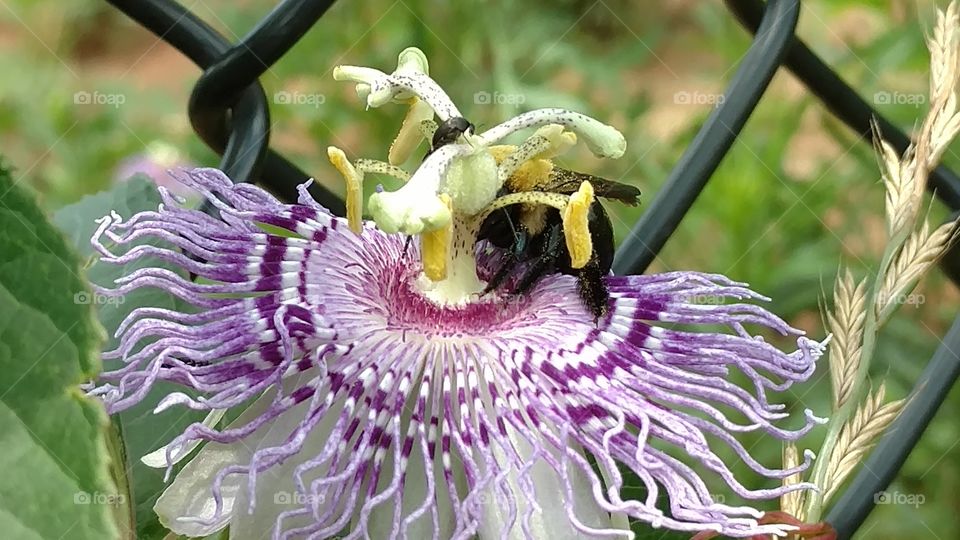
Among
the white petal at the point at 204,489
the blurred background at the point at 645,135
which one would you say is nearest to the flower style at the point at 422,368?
the white petal at the point at 204,489

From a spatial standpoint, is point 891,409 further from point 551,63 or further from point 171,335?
point 551,63

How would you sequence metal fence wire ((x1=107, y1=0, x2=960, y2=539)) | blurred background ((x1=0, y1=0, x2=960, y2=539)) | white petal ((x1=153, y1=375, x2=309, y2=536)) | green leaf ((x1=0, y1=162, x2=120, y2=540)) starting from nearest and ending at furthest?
green leaf ((x1=0, y1=162, x2=120, y2=540))
white petal ((x1=153, y1=375, x2=309, y2=536))
metal fence wire ((x1=107, y1=0, x2=960, y2=539))
blurred background ((x1=0, y1=0, x2=960, y2=539))

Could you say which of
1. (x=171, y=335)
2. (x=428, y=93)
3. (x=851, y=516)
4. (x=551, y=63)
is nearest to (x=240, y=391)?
(x=171, y=335)

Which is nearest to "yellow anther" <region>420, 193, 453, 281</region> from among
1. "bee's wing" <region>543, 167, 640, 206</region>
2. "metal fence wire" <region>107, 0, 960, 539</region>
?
"bee's wing" <region>543, 167, 640, 206</region>

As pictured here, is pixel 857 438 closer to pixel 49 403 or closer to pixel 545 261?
pixel 545 261

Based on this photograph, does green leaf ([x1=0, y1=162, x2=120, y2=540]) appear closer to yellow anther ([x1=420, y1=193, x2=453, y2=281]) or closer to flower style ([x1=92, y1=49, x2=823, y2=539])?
flower style ([x1=92, y1=49, x2=823, y2=539])

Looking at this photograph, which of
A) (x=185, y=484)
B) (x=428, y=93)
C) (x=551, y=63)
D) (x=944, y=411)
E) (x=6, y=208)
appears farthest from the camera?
(x=551, y=63)
